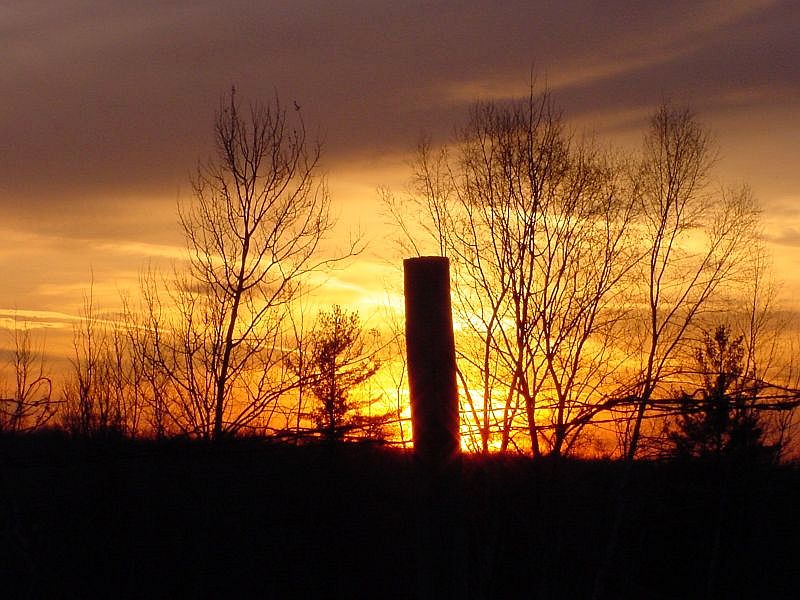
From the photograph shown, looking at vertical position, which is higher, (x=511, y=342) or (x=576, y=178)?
(x=576, y=178)

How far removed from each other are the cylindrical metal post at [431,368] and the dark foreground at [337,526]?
0.22 m

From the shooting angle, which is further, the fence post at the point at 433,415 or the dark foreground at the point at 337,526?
the dark foreground at the point at 337,526

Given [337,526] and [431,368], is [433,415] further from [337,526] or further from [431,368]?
[337,526]

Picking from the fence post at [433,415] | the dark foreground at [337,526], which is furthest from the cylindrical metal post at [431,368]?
the dark foreground at [337,526]

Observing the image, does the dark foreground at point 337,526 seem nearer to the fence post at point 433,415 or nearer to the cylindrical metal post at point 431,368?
the fence post at point 433,415

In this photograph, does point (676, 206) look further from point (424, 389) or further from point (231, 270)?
point (424, 389)

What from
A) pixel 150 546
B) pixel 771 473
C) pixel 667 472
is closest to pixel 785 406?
pixel 150 546

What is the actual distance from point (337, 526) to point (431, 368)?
12063 millimetres

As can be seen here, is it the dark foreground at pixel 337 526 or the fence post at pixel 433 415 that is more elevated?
the fence post at pixel 433 415

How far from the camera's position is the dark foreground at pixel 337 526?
19.0ft

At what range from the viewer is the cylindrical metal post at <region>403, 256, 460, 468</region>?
3.96 m

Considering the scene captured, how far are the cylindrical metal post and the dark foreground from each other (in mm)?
222

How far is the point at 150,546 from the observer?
8.34m

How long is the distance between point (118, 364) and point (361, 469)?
7.37 metres
